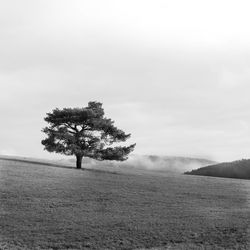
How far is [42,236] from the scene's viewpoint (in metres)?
28.8

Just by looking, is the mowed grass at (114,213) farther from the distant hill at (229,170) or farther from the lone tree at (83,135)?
the distant hill at (229,170)

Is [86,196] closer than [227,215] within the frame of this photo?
No

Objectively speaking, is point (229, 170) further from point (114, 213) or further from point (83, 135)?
point (114, 213)

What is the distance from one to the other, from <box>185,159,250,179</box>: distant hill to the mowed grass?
108ft

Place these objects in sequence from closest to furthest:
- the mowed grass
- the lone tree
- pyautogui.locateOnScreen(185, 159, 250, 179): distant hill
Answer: the mowed grass, the lone tree, pyautogui.locateOnScreen(185, 159, 250, 179): distant hill

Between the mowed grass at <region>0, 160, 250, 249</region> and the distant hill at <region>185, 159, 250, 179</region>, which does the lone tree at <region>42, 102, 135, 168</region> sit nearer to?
the mowed grass at <region>0, 160, 250, 249</region>

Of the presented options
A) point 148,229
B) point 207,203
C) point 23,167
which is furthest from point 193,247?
point 23,167

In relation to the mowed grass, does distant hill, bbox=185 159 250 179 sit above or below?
above

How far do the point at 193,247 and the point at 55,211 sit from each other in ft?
45.5

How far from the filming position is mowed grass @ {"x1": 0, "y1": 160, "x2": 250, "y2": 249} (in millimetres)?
28594

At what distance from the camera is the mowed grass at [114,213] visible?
28.6 metres

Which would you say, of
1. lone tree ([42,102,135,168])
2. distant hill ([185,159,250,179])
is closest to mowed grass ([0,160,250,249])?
lone tree ([42,102,135,168])

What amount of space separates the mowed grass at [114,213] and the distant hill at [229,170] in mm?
32896

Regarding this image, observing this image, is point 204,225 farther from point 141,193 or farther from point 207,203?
point 141,193
